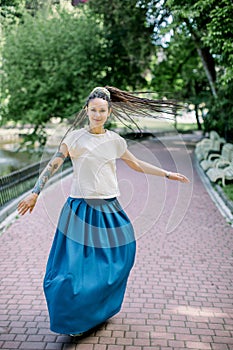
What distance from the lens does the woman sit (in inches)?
157

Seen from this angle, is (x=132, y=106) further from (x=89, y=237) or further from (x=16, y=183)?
(x=16, y=183)

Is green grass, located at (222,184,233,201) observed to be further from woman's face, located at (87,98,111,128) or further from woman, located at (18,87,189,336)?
woman's face, located at (87,98,111,128)

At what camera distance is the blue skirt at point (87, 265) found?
397 cm

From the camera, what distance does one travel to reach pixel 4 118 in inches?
738

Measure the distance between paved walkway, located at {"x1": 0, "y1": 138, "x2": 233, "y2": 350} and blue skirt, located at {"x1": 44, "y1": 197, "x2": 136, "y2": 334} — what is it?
315 mm

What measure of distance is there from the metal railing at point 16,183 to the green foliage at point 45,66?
6.24m

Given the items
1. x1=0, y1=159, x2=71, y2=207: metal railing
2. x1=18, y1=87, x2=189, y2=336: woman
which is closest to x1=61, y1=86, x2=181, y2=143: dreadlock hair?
x1=18, y1=87, x2=189, y2=336: woman

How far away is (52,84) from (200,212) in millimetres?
10138

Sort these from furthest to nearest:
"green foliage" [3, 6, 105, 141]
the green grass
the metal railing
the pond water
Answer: the pond water < "green foliage" [3, 6, 105, 141] < the green grass < the metal railing

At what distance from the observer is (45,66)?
18.2 m

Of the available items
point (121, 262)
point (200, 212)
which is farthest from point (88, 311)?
point (200, 212)

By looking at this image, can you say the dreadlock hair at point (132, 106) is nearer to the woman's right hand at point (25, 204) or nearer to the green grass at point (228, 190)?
the woman's right hand at point (25, 204)

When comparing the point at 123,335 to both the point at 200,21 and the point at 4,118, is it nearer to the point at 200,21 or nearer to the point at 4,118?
the point at 200,21

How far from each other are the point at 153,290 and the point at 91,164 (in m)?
2.17
